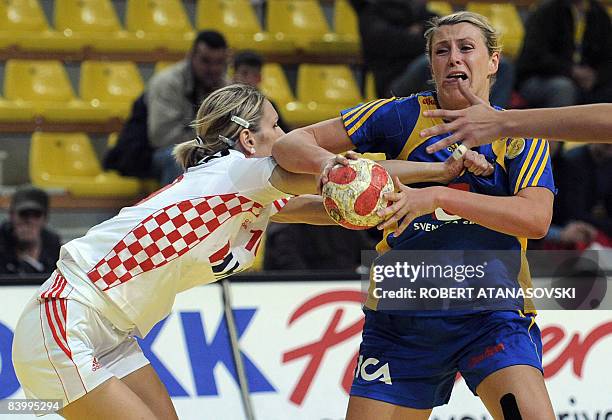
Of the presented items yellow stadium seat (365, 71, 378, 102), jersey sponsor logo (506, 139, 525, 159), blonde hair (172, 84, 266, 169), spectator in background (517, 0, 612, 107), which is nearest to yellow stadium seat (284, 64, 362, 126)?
yellow stadium seat (365, 71, 378, 102)

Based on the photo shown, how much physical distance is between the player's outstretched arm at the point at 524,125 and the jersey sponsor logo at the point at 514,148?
0.24 metres

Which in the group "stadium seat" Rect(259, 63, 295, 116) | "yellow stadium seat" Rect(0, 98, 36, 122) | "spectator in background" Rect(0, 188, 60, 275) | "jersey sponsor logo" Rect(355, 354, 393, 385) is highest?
"stadium seat" Rect(259, 63, 295, 116)

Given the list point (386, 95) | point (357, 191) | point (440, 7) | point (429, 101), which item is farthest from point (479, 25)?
point (440, 7)

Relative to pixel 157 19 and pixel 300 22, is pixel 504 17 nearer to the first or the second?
pixel 300 22

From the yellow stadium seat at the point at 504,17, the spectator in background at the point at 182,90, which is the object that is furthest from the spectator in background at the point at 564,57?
the spectator in background at the point at 182,90

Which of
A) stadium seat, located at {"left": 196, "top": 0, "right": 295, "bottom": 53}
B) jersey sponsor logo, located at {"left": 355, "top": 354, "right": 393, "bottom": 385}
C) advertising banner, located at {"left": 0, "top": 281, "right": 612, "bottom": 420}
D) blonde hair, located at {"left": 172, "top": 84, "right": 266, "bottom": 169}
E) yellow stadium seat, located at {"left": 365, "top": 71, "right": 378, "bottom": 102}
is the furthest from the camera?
stadium seat, located at {"left": 196, "top": 0, "right": 295, "bottom": 53}

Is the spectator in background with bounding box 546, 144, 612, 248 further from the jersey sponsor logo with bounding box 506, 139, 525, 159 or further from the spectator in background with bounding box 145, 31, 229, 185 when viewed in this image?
the jersey sponsor logo with bounding box 506, 139, 525, 159

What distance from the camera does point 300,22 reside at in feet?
30.5

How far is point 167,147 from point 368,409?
13.0 feet

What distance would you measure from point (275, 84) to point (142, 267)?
5220 mm

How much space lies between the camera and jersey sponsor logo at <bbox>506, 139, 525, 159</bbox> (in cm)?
353

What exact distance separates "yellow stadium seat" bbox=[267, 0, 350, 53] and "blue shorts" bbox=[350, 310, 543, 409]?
578 cm

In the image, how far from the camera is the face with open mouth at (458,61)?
3541 millimetres

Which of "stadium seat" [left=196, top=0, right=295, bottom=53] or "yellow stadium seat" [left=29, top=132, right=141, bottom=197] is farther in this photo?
"stadium seat" [left=196, top=0, right=295, bottom=53]
